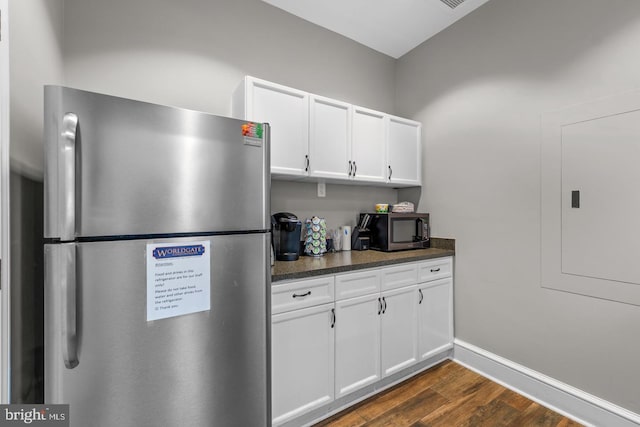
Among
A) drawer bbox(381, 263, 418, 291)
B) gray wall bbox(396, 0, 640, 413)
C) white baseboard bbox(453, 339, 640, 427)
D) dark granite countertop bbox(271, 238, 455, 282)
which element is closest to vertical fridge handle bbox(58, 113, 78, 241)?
dark granite countertop bbox(271, 238, 455, 282)

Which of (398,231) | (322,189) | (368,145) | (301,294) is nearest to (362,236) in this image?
(398,231)

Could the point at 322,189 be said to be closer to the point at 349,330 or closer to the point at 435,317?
the point at 349,330

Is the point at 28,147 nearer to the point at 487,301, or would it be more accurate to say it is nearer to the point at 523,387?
the point at 487,301

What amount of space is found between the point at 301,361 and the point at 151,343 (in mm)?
863

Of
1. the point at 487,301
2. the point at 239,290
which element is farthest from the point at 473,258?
the point at 239,290

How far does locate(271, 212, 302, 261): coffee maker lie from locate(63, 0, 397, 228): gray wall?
12.3 inches

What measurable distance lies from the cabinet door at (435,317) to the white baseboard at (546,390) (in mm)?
180

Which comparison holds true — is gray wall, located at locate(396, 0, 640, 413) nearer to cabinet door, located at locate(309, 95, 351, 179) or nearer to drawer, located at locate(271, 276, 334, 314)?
cabinet door, located at locate(309, 95, 351, 179)

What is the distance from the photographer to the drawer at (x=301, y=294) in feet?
4.94

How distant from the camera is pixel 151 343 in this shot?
0.99 meters

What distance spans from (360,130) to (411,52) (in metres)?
1.22

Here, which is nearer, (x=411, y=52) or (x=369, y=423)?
(x=369, y=423)

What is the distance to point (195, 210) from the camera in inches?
42.4

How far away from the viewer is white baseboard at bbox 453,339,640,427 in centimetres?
158
